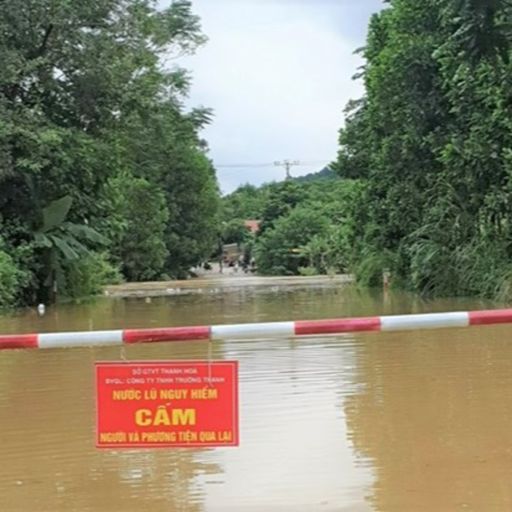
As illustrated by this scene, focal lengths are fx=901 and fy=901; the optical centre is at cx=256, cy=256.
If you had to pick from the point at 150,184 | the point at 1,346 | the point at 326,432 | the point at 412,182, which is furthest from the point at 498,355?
the point at 150,184

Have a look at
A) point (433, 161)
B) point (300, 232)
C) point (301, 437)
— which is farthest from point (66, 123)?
point (300, 232)

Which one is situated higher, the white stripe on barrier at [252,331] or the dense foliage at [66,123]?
the dense foliage at [66,123]

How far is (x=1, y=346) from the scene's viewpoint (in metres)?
4.91

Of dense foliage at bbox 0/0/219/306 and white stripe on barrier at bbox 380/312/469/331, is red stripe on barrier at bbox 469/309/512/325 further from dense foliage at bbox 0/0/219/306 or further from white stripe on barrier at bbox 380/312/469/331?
dense foliage at bbox 0/0/219/306

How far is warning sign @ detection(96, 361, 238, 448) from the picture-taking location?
15.5 ft

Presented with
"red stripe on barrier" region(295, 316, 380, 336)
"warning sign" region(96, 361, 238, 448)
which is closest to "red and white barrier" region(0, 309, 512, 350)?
"red stripe on barrier" region(295, 316, 380, 336)

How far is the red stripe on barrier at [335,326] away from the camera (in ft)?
16.0

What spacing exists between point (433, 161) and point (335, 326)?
22516mm

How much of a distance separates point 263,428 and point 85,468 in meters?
1.59

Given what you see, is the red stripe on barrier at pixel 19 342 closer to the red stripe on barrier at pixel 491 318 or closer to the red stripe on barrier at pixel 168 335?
the red stripe on barrier at pixel 168 335

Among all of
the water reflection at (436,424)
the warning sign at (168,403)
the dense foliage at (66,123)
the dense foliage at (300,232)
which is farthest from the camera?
the dense foliage at (300,232)

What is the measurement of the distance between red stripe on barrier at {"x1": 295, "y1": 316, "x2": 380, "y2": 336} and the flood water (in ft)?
3.13

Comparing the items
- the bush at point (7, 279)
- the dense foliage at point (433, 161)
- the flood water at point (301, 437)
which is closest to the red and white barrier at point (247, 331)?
the flood water at point (301, 437)

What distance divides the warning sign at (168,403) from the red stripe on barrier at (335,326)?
1.48ft
